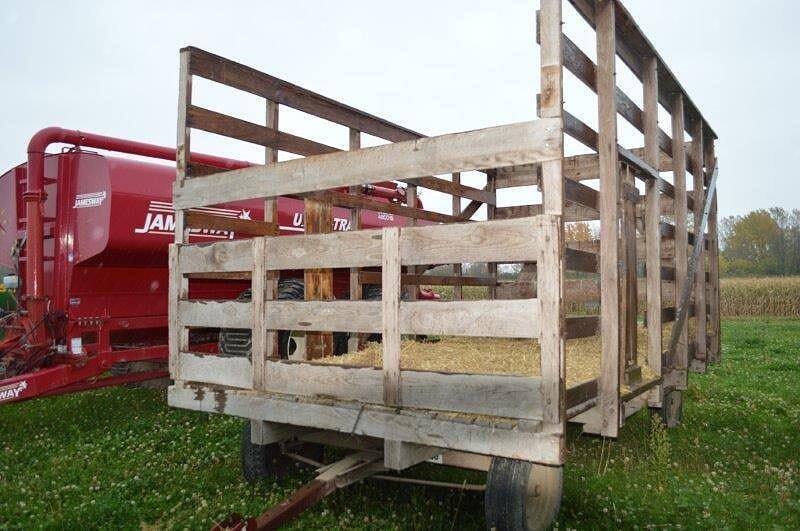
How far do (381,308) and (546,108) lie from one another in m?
1.38

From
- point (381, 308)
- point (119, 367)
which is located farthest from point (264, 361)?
point (119, 367)

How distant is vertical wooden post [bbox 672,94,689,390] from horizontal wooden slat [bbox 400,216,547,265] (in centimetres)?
364

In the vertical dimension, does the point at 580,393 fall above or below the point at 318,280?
below

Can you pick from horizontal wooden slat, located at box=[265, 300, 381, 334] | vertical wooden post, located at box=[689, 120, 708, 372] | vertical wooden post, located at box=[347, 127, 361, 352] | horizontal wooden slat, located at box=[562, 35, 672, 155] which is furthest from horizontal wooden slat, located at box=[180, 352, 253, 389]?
vertical wooden post, located at box=[689, 120, 708, 372]

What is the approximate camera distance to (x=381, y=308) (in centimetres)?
360

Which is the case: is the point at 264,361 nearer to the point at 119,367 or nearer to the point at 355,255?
the point at 355,255

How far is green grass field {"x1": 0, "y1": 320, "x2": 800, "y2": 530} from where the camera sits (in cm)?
436

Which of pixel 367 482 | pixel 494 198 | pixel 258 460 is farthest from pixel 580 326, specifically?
pixel 494 198

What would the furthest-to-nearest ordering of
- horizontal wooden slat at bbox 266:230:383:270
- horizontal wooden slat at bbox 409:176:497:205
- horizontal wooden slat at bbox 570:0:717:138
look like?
horizontal wooden slat at bbox 409:176:497:205 → horizontal wooden slat at bbox 570:0:717:138 → horizontal wooden slat at bbox 266:230:383:270

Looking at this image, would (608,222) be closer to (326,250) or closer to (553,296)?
(553,296)

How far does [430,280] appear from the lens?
22.7 feet

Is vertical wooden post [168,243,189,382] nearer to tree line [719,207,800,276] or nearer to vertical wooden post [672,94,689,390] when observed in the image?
vertical wooden post [672,94,689,390]

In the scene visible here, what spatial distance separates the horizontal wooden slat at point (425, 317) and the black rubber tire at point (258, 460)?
1332 mm

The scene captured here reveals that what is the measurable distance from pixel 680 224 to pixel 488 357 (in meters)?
2.56
